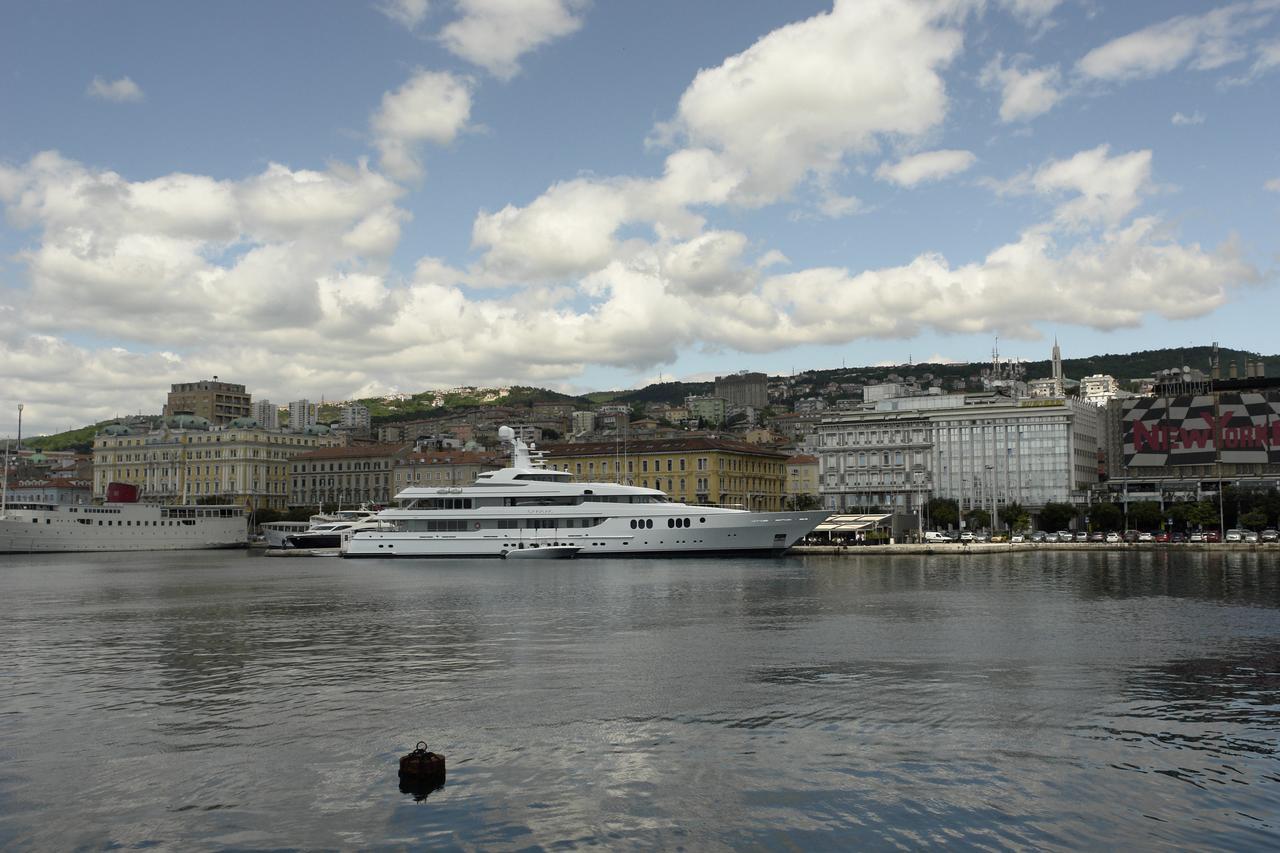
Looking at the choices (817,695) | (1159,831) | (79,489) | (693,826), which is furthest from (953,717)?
(79,489)

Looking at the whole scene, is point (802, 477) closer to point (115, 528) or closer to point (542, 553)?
point (542, 553)

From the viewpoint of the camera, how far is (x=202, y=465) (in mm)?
160125

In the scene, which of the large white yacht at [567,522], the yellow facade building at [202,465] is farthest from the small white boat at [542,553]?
the yellow facade building at [202,465]

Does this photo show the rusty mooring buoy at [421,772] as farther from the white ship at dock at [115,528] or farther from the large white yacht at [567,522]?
the white ship at dock at [115,528]

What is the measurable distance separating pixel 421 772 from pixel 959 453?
122 metres

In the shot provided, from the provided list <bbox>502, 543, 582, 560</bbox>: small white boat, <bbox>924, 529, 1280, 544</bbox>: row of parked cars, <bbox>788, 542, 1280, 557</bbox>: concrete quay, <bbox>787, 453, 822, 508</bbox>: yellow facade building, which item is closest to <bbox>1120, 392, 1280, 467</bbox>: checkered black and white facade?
<bbox>924, 529, 1280, 544</bbox>: row of parked cars

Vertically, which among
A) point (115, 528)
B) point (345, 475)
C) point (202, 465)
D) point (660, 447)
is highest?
point (202, 465)

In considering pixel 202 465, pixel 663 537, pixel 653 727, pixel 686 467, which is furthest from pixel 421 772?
pixel 202 465

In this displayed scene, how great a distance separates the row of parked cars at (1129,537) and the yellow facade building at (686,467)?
81.0 ft

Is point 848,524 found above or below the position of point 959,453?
below

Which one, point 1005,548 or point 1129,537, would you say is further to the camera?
point 1129,537

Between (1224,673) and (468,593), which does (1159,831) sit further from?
(468,593)

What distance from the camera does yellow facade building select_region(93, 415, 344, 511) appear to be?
521 feet

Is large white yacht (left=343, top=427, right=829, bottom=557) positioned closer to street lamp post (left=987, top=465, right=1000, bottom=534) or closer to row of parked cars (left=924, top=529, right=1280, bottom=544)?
row of parked cars (left=924, top=529, right=1280, bottom=544)
